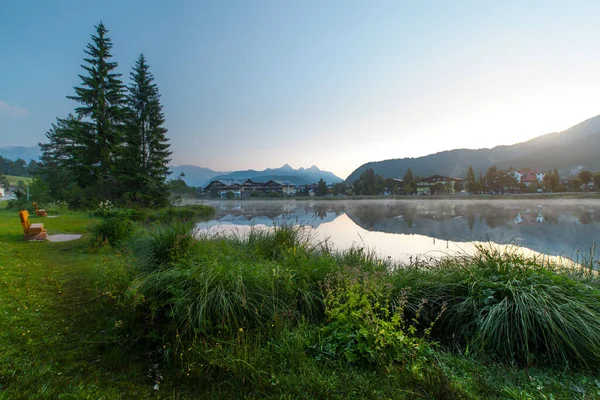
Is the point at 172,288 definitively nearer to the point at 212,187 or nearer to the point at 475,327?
the point at 475,327

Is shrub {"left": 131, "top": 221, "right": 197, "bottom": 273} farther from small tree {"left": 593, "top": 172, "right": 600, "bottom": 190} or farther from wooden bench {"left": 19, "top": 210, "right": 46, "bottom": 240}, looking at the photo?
small tree {"left": 593, "top": 172, "right": 600, "bottom": 190}

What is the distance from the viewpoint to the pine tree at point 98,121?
22.2 metres

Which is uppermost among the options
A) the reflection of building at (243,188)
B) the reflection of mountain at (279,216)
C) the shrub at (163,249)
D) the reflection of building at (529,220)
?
the reflection of building at (243,188)

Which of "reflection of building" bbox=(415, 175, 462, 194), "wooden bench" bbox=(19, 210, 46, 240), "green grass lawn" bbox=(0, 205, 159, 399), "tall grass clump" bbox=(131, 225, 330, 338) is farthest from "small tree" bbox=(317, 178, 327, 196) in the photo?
"tall grass clump" bbox=(131, 225, 330, 338)

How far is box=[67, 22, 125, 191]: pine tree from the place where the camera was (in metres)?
22.2

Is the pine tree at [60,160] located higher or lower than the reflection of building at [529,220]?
higher

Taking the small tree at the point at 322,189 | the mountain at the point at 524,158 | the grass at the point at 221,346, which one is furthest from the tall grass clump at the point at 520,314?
the mountain at the point at 524,158

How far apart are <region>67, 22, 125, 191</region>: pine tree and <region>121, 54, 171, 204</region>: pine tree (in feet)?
3.60

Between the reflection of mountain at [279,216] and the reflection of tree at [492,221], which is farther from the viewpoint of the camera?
the reflection of tree at [492,221]

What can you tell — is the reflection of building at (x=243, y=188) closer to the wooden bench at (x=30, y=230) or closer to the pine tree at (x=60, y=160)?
the pine tree at (x=60, y=160)

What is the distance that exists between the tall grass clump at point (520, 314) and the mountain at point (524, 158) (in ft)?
409

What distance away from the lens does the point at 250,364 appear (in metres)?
2.13

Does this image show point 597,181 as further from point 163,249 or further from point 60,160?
point 60,160

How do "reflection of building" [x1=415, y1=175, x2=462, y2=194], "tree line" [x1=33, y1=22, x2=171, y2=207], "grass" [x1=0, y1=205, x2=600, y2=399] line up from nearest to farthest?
1. "grass" [x1=0, y1=205, x2=600, y2=399]
2. "tree line" [x1=33, y1=22, x2=171, y2=207]
3. "reflection of building" [x1=415, y1=175, x2=462, y2=194]
